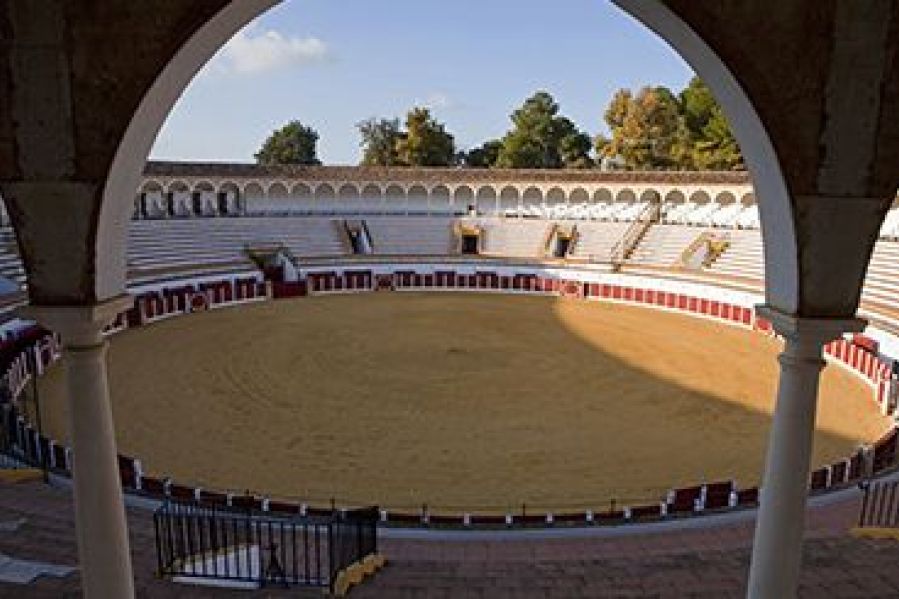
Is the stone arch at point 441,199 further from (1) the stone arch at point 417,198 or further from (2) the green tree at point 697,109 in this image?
(2) the green tree at point 697,109

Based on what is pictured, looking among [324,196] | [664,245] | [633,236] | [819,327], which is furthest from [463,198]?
[819,327]

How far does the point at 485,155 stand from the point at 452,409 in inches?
2374

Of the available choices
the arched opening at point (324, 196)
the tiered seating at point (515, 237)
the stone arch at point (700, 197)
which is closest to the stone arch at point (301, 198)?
the arched opening at point (324, 196)

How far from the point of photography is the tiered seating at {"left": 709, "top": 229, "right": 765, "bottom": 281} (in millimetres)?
31297

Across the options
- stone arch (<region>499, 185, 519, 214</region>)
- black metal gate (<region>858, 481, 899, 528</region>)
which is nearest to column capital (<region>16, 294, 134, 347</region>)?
black metal gate (<region>858, 481, 899, 528</region>)

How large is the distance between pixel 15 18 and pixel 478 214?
4066 centimetres

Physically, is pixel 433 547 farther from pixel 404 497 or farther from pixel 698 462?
pixel 698 462

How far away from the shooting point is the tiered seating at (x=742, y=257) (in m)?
31.3

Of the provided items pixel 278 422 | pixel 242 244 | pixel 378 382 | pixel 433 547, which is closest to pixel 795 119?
pixel 433 547

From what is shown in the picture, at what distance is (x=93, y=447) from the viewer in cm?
408

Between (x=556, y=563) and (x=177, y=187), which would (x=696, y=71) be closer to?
(x=556, y=563)

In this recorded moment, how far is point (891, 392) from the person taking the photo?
16281mm

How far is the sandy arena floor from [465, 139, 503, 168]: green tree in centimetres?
4911

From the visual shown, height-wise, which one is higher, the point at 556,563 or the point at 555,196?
the point at 555,196
